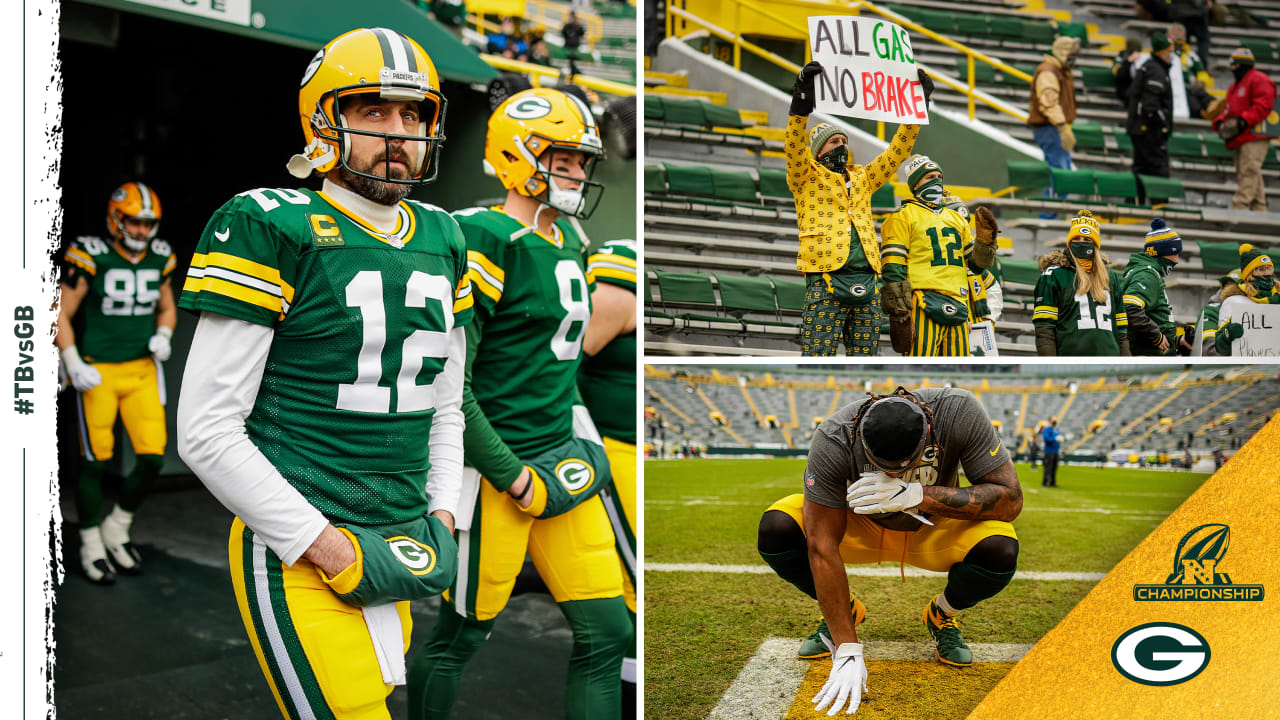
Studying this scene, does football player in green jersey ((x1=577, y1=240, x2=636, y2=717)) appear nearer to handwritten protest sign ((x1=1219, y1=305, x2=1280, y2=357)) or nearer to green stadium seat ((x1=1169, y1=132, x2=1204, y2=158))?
handwritten protest sign ((x1=1219, y1=305, x2=1280, y2=357))

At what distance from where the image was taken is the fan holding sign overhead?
3033 mm

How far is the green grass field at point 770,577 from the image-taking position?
114 inches

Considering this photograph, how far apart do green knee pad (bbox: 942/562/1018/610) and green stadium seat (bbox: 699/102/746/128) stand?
1827 millimetres

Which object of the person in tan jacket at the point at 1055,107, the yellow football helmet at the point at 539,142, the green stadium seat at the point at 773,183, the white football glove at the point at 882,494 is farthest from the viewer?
the person in tan jacket at the point at 1055,107

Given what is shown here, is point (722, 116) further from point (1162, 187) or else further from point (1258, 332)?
point (1162, 187)

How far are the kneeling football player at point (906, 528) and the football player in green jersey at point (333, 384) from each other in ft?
3.99

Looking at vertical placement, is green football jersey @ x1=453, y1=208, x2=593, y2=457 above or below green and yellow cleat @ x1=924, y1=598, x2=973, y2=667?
above

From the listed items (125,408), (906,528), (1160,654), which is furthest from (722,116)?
(125,408)

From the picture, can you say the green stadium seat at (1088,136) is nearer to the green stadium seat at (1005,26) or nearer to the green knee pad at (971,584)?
the green stadium seat at (1005,26)

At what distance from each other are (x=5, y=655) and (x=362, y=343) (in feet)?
4.65

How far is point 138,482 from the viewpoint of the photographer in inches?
181

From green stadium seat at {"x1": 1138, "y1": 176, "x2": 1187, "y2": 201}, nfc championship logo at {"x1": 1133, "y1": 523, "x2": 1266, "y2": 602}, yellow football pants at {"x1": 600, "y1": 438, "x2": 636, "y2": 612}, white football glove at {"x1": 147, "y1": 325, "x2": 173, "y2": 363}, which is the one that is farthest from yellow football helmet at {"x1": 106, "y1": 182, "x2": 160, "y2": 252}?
green stadium seat at {"x1": 1138, "y1": 176, "x2": 1187, "y2": 201}

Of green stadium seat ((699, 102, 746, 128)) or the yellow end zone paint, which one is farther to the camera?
green stadium seat ((699, 102, 746, 128))

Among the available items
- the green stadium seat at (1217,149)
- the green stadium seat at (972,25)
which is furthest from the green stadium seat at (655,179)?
the green stadium seat at (972,25)
